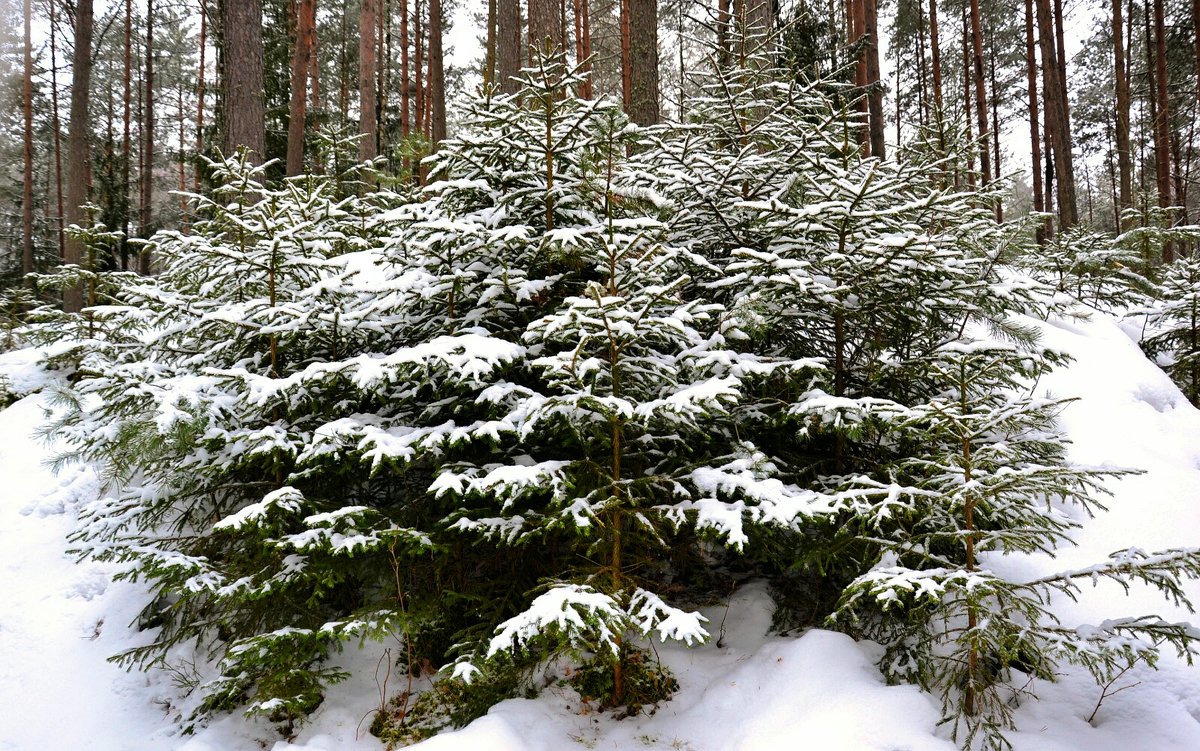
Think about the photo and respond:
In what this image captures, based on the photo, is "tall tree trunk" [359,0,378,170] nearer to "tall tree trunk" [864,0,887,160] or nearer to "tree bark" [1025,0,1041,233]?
"tall tree trunk" [864,0,887,160]

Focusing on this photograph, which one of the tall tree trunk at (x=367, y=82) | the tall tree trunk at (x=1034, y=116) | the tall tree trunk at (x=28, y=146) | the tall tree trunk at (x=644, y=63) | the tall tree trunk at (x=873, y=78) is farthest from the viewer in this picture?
the tall tree trunk at (x=28, y=146)

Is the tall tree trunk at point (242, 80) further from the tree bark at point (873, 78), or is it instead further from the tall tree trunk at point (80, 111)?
Answer: the tree bark at point (873, 78)

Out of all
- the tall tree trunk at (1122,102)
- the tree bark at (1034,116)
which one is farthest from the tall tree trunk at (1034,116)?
the tall tree trunk at (1122,102)

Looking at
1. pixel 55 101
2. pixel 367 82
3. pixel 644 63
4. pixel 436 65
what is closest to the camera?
pixel 644 63

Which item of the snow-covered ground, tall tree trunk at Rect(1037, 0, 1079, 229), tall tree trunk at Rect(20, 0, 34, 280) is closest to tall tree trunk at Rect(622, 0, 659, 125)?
the snow-covered ground

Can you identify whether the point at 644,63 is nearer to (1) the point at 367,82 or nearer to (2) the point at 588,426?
(1) the point at 367,82

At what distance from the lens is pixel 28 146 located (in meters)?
17.4

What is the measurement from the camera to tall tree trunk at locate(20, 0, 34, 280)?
16.0m

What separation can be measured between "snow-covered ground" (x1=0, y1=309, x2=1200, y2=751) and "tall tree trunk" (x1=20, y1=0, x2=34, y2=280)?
14423 mm

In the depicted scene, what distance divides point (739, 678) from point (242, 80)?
839 centimetres

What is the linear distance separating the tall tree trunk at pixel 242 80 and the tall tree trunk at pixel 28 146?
13007 millimetres

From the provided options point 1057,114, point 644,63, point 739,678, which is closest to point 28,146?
point 644,63

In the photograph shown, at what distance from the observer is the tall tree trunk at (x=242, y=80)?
7373mm

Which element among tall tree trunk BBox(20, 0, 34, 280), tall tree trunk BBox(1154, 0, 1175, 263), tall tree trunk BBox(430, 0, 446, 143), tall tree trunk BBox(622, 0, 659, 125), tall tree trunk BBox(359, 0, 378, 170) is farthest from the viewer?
tall tree trunk BBox(20, 0, 34, 280)
